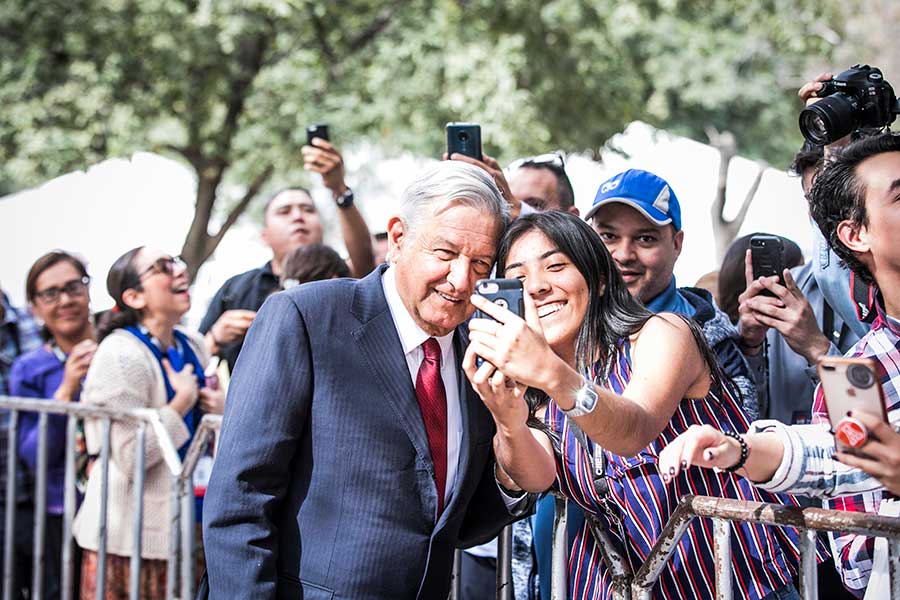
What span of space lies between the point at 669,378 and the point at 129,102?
1062 centimetres

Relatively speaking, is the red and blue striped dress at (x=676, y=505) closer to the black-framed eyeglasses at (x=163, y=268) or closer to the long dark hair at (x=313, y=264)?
the long dark hair at (x=313, y=264)

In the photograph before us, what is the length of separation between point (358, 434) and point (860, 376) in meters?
1.27

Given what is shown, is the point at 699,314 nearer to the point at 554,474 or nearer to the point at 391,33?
the point at 554,474

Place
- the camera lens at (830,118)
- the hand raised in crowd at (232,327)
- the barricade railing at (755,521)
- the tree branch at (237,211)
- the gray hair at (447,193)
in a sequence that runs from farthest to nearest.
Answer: the tree branch at (237,211)
the hand raised in crowd at (232,327)
the camera lens at (830,118)
the gray hair at (447,193)
the barricade railing at (755,521)

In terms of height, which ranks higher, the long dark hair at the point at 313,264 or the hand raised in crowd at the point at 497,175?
the hand raised in crowd at the point at 497,175

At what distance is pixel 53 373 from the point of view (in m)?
5.95

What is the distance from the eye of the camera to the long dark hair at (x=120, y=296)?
5199mm

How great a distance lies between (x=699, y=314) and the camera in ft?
12.2

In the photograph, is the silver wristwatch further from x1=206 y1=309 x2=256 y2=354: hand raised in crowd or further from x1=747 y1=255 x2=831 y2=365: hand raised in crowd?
x1=206 y1=309 x2=256 y2=354: hand raised in crowd

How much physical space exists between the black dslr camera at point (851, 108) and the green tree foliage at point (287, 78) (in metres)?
8.60

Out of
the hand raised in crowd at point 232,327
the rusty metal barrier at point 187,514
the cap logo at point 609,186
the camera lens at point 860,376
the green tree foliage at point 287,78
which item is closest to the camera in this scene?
the camera lens at point 860,376

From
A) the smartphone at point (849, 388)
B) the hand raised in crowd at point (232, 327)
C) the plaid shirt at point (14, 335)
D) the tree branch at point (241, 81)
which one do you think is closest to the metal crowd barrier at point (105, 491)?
→ the hand raised in crowd at point (232, 327)

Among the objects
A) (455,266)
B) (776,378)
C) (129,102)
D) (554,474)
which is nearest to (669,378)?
(554,474)

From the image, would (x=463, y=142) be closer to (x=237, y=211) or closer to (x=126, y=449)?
(x=126, y=449)
